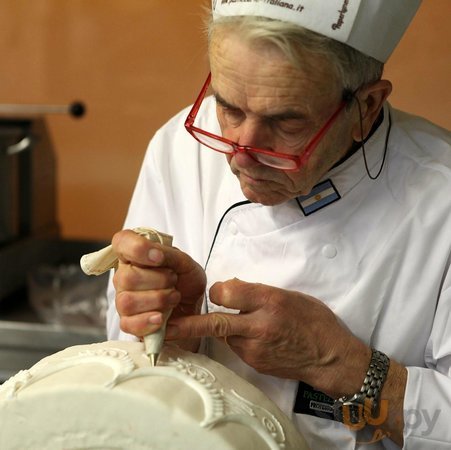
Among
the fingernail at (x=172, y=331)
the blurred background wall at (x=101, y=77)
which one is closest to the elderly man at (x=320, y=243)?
the fingernail at (x=172, y=331)

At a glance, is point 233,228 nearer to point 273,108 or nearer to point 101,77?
point 273,108

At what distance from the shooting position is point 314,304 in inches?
59.2

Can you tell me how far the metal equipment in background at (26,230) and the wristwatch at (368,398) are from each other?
145 centimetres

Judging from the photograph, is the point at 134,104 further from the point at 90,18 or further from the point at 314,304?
the point at 314,304

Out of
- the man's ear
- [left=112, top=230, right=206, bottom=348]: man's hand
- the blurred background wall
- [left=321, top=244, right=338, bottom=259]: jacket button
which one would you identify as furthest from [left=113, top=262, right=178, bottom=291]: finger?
the blurred background wall

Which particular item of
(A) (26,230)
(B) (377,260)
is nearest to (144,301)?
(B) (377,260)

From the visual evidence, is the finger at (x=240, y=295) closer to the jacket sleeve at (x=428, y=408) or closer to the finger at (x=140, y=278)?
the finger at (x=140, y=278)

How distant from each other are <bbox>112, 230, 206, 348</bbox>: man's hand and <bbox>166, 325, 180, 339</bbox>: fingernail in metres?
0.04

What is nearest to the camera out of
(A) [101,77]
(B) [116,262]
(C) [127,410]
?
(C) [127,410]

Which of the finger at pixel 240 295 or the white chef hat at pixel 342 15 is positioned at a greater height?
the white chef hat at pixel 342 15

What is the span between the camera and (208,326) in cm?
140

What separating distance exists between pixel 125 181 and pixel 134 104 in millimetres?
335

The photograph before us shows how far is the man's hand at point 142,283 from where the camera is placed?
1331 mm

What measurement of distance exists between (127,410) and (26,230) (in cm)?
222
